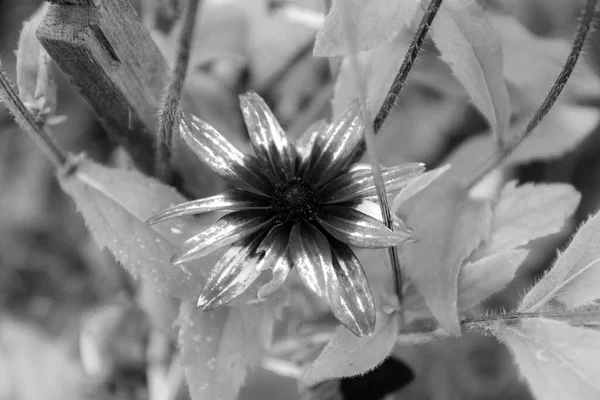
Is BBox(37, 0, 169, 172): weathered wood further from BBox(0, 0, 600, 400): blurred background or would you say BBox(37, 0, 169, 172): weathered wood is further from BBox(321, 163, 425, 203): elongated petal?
BBox(321, 163, 425, 203): elongated petal

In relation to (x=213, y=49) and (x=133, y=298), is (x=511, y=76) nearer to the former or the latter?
(x=213, y=49)

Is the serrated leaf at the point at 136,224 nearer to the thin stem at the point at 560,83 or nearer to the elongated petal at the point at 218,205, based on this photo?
the elongated petal at the point at 218,205

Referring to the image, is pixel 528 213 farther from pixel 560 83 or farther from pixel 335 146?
pixel 335 146

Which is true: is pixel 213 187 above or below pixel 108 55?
below

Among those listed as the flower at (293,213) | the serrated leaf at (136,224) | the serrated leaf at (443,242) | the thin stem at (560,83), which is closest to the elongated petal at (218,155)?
the flower at (293,213)

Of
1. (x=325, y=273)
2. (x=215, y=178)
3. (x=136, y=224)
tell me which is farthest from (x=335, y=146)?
(x=215, y=178)

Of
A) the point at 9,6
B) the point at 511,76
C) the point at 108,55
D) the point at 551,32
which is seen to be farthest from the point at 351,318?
the point at 9,6

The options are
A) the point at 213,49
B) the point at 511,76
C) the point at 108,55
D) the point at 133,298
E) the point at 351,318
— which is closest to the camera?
the point at 351,318
